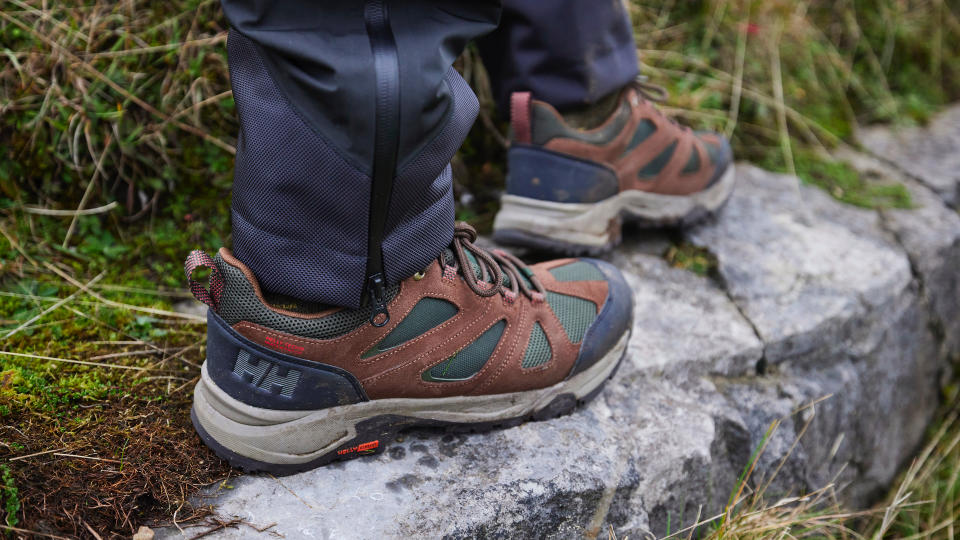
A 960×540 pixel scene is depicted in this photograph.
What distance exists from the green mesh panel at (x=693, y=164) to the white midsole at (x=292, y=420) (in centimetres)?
109

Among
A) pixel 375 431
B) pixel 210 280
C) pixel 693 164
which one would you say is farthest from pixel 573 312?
pixel 693 164

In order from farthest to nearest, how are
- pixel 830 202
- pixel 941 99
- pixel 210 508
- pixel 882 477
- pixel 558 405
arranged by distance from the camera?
pixel 941 99 < pixel 830 202 < pixel 882 477 < pixel 558 405 < pixel 210 508

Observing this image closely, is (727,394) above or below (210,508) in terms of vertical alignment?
below

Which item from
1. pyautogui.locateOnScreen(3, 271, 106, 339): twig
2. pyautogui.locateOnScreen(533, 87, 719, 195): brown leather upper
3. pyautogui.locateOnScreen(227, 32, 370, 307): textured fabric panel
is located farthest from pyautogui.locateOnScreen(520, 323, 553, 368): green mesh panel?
pyautogui.locateOnScreen(3, 271, 106, 339): twig

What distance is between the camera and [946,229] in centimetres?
254

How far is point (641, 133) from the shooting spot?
6.85 feet

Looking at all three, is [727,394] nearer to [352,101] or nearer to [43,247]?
[352,101]

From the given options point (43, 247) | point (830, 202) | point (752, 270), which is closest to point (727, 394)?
point (752, 270)

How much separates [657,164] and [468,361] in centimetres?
104

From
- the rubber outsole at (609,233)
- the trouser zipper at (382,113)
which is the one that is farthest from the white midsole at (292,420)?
the rubber outsole at (609,233)

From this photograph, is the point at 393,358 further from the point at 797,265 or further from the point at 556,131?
the point at 797,265

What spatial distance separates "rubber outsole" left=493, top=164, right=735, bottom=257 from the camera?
1.99m

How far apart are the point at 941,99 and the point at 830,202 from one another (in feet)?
4.88

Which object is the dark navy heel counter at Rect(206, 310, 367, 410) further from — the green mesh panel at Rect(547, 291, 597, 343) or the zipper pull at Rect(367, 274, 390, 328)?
the green mesh panel at Rect(547, 291, 597, 343)
